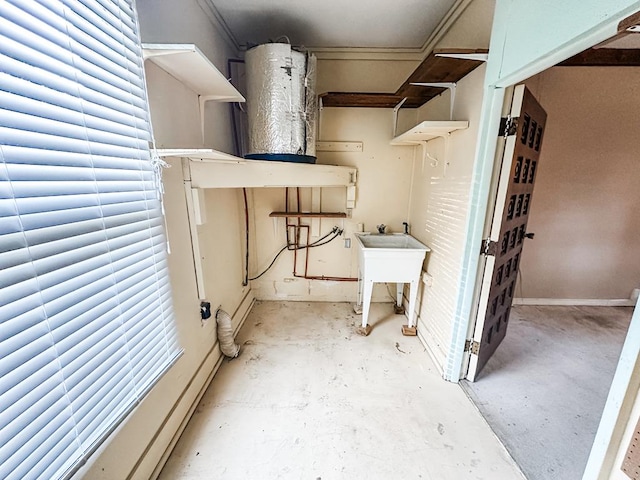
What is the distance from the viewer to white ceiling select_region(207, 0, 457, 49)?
1.87m

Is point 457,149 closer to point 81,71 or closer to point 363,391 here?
point 363,391

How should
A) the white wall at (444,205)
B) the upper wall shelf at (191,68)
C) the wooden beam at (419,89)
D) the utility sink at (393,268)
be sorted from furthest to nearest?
the utility sink at (393,268) < the white wall at (444,205) < the wooden beam at (419,89) < the upper wall shelf at (191,68)

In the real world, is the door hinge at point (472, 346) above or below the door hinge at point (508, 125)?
below

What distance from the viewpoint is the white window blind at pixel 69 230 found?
649mm

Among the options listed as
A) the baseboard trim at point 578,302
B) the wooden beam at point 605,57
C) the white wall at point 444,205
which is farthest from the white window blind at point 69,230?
the baseboard trim at point 578,302

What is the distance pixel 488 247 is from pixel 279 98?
183 cm

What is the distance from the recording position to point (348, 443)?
1.46 metres

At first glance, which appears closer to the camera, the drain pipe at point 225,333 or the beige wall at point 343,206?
the drain pipe at point 225,333

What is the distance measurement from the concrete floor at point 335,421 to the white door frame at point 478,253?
15.2 inches

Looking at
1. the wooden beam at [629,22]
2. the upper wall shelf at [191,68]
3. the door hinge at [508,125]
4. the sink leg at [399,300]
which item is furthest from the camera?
the sink leg at [399,300]

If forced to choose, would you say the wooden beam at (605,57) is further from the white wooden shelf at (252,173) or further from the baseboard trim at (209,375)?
the baseboard trim at (209,375)

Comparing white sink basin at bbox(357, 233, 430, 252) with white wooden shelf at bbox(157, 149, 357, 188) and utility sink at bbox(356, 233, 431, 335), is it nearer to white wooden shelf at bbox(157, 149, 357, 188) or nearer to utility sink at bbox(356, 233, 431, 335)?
utility sink at bbox(356, 233, 431, 335)

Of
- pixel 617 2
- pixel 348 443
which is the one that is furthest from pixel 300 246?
pixel 617 2

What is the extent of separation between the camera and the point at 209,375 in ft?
6.24
